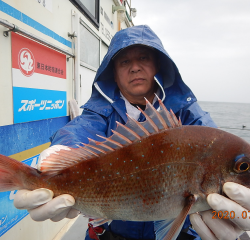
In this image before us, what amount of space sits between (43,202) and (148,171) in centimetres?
76

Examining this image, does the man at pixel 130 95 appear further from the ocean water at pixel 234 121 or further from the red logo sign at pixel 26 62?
the ocean water at pixel 234 121

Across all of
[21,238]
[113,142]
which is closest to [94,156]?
[113,142]

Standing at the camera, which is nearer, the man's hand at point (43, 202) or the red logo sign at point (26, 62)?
the man's hand at point (43, 202)

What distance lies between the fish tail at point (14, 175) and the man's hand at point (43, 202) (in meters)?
0.07

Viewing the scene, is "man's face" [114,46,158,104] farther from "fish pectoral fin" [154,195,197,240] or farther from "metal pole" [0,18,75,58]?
"fish pectoral fin" [154,195,197,240]

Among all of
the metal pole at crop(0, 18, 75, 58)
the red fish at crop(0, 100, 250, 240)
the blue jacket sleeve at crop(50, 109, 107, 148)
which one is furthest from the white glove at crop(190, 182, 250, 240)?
the metal pole at crop(0, 18, 75, 58)

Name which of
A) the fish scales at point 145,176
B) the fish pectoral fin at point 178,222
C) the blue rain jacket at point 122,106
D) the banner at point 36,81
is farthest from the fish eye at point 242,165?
the banner at point 36,81

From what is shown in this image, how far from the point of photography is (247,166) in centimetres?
110

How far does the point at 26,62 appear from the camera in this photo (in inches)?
82.6

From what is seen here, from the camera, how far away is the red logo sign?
2008 mm

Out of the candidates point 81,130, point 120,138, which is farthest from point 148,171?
point 81,130

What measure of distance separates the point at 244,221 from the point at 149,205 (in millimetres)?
630

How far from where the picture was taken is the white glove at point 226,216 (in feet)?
3.59

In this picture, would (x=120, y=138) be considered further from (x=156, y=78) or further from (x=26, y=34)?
(x=26, y=34)
